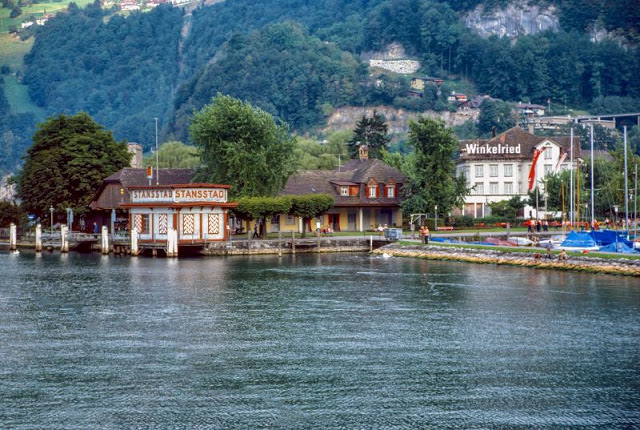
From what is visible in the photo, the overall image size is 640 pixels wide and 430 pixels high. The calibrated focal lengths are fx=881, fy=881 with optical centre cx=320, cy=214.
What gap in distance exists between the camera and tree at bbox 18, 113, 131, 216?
343ft

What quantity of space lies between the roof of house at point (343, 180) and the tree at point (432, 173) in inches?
245

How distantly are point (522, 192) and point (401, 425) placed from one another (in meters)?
96.6

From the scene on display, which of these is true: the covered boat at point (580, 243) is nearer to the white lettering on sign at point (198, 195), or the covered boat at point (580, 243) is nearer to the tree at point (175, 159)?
the white lettering on sign at point (198, 195)

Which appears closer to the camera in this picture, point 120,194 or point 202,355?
point 202,355

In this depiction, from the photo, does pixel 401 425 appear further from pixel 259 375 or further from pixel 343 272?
pixel 343 272

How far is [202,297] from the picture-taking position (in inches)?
2162


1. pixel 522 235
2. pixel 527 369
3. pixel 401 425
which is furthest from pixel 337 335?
pixel 522 235

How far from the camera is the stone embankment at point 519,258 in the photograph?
6469cm

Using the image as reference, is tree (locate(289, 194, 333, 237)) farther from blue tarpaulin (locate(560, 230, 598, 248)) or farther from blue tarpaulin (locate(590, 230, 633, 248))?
blue tarpaulin (locate(590, 230, 633, 248))

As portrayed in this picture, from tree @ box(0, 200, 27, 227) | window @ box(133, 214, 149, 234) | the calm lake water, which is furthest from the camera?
tree @ box(0, 200, 27, 227)

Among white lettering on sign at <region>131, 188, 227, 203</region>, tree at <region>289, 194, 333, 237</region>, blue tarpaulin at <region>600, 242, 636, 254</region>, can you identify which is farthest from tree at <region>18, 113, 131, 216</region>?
blue tarpaulin at <region>600, 242, 636, 254</region>

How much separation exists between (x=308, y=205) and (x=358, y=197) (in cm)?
1420

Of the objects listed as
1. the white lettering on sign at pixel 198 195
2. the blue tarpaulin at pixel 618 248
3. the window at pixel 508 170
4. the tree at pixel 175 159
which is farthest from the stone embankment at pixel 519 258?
the tree at pixel 175 159

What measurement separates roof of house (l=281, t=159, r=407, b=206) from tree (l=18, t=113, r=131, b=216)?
21.6 metres
